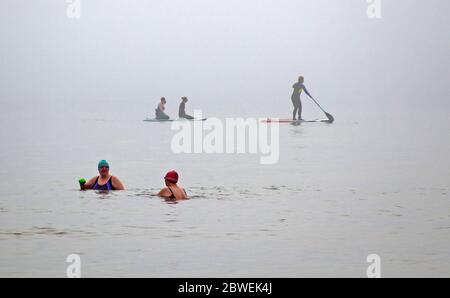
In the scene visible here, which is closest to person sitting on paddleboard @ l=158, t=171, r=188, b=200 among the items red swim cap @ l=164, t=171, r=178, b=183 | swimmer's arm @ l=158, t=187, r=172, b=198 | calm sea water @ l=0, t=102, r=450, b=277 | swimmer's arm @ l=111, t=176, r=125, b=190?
swimmer's arm @ l=158, t=187, r=172, b=198

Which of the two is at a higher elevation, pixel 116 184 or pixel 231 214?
pixel 116 184

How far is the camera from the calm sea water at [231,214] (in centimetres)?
1516

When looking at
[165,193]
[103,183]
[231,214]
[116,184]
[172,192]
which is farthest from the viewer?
[116,184]

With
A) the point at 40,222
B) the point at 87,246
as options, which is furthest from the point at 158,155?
the point at 87,246

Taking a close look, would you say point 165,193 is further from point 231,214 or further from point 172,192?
point 231,214

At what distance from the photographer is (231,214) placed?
20000mm

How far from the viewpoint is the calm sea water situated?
15.2m

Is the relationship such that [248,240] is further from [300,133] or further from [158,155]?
[300,133]

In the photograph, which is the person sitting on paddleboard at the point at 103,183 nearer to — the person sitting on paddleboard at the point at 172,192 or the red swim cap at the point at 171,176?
the person sitting on paddleboard at the point at 172,192

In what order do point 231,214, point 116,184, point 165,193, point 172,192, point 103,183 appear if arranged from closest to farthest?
point 231,214
point 172,192
point 165,193
point 103,183
point 116,184

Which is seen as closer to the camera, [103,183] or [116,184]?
[103,183]

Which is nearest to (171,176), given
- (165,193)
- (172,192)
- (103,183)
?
(172,192)

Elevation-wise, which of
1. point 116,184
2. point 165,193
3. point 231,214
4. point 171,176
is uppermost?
point 171,176

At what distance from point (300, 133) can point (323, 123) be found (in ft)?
33.1
